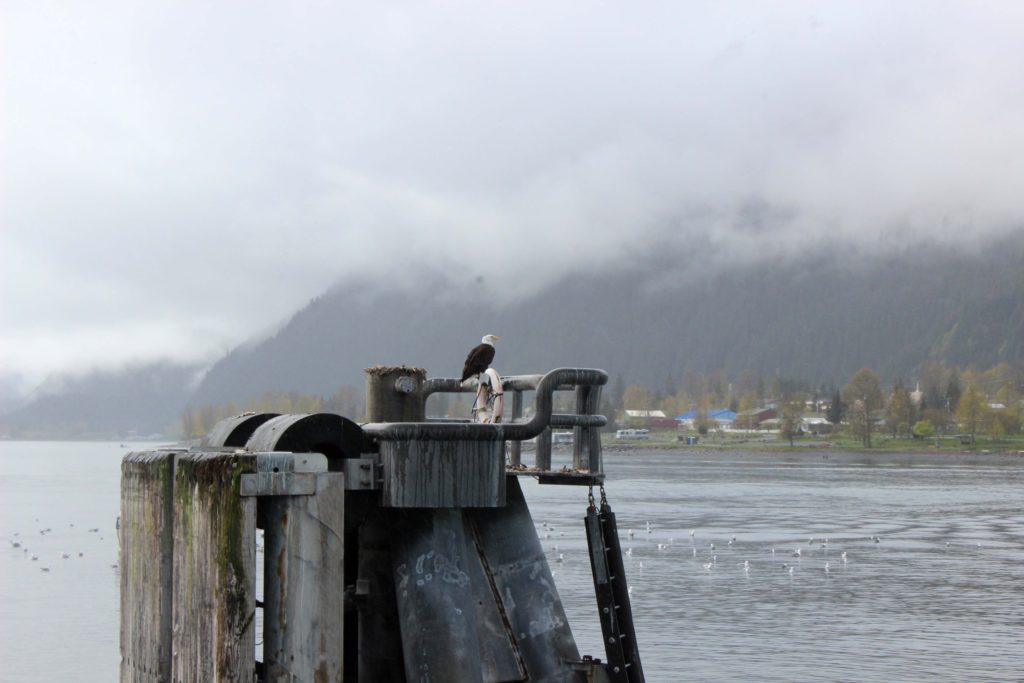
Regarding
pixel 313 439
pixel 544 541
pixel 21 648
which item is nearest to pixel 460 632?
pixel 313 439

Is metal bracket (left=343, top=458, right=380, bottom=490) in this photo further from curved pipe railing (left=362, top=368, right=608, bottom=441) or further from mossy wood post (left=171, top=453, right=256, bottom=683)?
mossy wood post (left=171, top=453, right=256, bottom=683)

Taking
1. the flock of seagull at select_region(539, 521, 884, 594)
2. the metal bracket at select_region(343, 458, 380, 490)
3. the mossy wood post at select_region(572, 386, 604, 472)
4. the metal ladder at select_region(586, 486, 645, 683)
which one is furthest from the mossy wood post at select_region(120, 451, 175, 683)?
the flock of seagull at select_region(539, 521, 884, 594)

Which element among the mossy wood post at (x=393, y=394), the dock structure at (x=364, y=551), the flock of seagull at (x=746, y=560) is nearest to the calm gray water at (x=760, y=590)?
the flock of seagull at (x=746, y=560)

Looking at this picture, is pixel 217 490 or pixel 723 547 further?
pixel 723 547

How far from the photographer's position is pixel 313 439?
50.4 feet

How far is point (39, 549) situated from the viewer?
75.9 m

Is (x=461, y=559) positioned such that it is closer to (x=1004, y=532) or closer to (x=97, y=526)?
(x=1004, y=532)

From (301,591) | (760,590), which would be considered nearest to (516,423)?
(301,591)

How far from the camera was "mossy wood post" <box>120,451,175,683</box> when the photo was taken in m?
14.1

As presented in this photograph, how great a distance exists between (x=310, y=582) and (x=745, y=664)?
88.5 ft

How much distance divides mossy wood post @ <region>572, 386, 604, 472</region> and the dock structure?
1.1 inches

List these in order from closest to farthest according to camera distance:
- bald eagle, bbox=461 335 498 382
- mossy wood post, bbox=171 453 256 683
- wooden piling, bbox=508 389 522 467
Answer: mossy wood post, bbox=171 453 256 683 → bald eagle, bbox=461 335 498 382 → wooden piling, bbox=508 389 522 467

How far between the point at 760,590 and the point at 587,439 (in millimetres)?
37063

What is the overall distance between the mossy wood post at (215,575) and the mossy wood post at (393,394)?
17.4 ft
